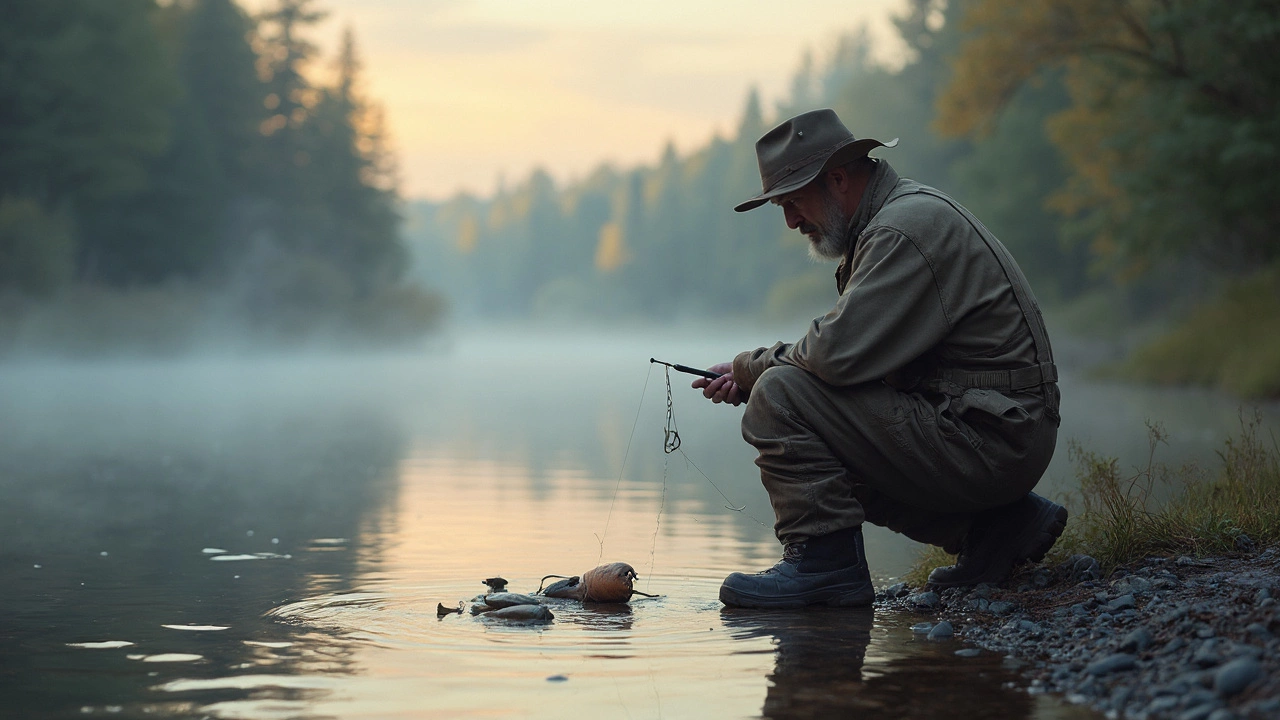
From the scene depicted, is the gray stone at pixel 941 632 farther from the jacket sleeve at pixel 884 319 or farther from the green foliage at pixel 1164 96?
the green foliage at pixel 1164 96

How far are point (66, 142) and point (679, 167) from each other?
261ft

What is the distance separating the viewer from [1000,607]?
441 cm

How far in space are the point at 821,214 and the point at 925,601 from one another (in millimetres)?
1359

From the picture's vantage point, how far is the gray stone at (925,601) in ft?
15.3

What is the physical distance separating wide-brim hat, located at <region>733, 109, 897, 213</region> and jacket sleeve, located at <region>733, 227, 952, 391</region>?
36 cm

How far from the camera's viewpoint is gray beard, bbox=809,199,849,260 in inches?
188

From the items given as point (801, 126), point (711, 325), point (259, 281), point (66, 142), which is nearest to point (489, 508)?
point (801, 126)

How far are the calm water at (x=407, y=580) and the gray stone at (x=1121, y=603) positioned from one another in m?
0.51

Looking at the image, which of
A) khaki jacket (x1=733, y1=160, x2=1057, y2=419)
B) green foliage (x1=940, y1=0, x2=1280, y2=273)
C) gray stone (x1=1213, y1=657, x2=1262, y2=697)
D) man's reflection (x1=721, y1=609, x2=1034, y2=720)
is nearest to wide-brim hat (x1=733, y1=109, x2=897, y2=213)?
khaki jacket (x1=733, y1=160, x2=1057, y2=419)

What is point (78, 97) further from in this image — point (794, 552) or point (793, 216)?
point (794, 552)

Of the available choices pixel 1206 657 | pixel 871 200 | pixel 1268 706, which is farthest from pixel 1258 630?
pixel 871 200

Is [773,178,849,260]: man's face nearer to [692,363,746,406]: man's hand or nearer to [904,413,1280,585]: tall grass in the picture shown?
[692,363,746,406]: man's hand

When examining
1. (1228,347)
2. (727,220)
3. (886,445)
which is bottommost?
(886,445)

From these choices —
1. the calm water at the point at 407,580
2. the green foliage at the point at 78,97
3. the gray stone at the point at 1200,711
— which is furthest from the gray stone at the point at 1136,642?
the green foliage at the point at 78,97
